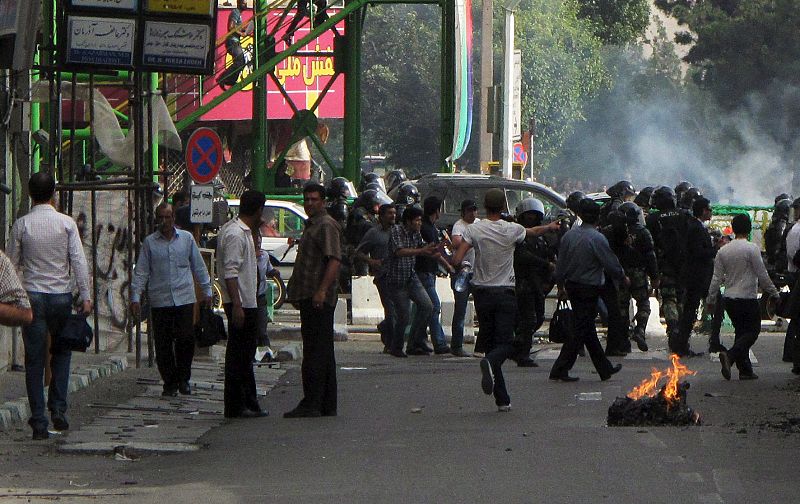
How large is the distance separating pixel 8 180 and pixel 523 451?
7.17m

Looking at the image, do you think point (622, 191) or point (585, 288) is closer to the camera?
point (585, 288)

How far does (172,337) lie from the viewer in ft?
43.0

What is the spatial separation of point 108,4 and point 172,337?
3755 millimetres

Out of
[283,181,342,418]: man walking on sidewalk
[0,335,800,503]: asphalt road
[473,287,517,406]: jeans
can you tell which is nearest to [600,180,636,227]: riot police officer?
[0,335,800,503]: asphalt road

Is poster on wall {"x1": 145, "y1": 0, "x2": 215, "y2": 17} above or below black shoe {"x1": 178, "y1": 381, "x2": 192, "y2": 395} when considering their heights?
above

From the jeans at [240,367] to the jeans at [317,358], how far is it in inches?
15.4

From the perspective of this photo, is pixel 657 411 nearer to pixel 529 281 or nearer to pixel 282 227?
pixel 529 281

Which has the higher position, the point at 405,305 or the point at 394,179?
the point at 394,179

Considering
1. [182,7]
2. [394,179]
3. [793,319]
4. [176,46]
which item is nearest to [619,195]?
[793,319]

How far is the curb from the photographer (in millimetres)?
11164

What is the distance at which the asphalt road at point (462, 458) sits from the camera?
8.22 m

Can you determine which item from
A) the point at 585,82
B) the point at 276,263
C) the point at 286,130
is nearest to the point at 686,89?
the point at 585,82

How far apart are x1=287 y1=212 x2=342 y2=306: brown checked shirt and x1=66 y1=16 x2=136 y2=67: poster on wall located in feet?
13.6

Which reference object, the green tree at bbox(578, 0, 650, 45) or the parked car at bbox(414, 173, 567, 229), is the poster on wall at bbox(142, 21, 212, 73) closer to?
the parked car at bbox(414, 173, 567, 229)
